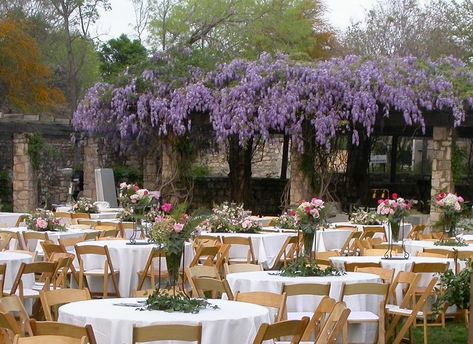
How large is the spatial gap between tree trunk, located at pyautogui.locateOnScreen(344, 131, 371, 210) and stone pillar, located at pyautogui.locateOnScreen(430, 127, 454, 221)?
5.02 m

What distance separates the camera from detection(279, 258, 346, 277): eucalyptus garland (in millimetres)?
7859

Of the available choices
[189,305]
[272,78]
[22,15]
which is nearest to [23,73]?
[22,15]

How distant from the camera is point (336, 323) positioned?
5816 millimetres

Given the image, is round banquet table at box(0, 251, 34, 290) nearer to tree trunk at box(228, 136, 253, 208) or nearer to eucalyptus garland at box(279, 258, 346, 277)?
eucalyptus garland at box(279, 258, 346, 277)

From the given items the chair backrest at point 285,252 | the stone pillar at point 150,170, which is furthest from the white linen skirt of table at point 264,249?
the stone pillar at point 150,170

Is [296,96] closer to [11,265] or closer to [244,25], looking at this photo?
[11,265]

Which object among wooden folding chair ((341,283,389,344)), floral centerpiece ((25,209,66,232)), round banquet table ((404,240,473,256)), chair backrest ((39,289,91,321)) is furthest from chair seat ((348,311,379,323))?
floral centerpiece ((25,209,66,232))

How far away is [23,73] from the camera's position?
28.3m

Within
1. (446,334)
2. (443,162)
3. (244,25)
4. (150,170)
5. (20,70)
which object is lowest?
(446,334)

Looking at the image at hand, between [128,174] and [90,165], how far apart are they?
126cm

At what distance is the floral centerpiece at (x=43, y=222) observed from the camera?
11.7 m

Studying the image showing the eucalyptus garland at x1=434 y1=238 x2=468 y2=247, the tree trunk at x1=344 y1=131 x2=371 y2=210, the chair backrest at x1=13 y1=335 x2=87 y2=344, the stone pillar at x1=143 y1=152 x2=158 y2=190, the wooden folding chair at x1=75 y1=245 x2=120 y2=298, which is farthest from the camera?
the tree trunk at x1=344 y1=131 x2=371 y2=210

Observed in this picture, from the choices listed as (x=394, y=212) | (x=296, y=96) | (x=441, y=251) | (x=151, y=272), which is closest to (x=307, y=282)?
(x=151, y=272)

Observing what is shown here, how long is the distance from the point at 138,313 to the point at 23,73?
76.5ft
